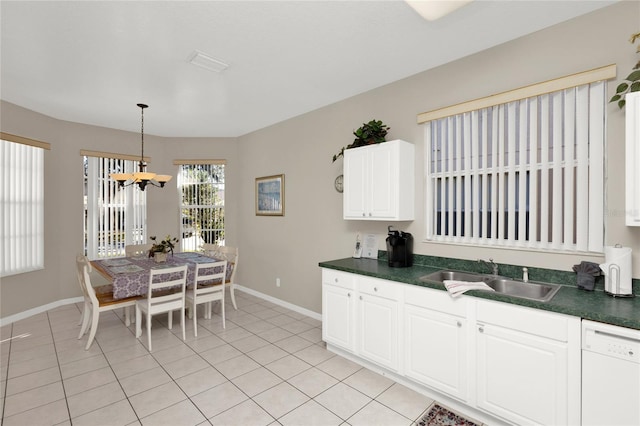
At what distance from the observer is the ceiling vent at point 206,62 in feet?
8.74

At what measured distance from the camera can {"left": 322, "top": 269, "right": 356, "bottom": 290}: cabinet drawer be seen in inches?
114

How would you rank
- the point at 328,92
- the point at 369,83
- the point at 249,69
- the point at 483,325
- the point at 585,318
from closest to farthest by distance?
the point at 585,318, the point at 483,325, the point at 249,69, the point at 369,83, the point at 328,92

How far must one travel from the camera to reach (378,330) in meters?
2.67

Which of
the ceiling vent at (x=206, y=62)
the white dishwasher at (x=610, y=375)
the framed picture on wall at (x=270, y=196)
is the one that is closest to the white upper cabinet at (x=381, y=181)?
the ceiling vent at (x=206, y=62)

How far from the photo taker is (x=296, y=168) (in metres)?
4.45

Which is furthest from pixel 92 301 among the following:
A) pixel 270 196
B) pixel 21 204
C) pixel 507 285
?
pixel 507 285

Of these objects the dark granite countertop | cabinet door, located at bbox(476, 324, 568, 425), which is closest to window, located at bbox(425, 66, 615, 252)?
the dark granite countertop

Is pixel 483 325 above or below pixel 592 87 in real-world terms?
below

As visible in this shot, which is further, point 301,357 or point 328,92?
point 328,92

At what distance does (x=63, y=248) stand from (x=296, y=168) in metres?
3.74

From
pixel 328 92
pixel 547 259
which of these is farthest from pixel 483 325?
pixel 328 92

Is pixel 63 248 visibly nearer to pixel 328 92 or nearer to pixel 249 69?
pixel 249 69

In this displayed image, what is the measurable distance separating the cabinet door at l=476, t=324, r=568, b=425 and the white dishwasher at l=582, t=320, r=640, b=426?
10 cm

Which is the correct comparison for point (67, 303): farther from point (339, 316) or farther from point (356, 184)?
point (356, 184)
